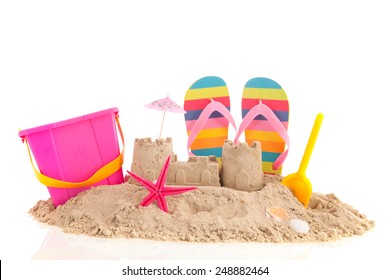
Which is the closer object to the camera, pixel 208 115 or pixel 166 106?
pixel 166 106

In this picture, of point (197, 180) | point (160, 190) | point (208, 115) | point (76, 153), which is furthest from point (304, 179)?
point (76, 153)

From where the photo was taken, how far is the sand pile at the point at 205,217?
13.5 feet

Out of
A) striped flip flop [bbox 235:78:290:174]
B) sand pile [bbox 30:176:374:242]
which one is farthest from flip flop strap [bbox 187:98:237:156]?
sand pile [bbox 30:176:374:242]

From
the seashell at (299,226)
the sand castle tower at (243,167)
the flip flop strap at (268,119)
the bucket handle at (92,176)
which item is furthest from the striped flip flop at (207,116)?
the seashell at (299,226)

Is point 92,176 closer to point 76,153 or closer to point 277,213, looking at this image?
point 76,153

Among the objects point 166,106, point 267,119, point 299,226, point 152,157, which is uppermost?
point 166,106

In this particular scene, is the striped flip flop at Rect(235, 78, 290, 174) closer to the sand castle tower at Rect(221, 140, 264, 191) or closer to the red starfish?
the sand castle tower at Rect(221, 140, 264, 191)

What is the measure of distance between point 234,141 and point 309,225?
948mm

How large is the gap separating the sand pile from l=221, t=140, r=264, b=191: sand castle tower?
13 centimetres

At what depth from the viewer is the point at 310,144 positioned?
15.2 ft

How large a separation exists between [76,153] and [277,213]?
4.50 ft

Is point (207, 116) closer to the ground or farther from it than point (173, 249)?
farther from it

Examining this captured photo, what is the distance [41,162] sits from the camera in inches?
183

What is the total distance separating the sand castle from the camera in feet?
15.1
